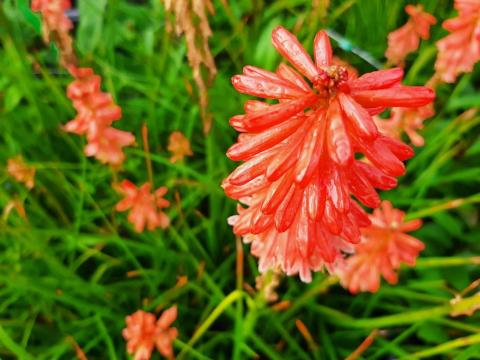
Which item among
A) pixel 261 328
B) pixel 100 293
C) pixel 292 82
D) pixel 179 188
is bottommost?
pixel 261 328

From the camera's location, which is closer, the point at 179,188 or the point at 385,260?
the point at 385,260

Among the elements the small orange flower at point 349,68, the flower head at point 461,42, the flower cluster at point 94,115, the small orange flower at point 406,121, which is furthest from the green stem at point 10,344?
the flower head at point 461,42

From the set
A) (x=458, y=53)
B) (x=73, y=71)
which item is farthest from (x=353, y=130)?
(x=73, y=71)

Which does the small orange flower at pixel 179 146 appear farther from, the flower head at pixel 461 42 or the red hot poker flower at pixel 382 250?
the flower head at pixel 461 42

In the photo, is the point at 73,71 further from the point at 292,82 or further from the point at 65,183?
the point at 292,82

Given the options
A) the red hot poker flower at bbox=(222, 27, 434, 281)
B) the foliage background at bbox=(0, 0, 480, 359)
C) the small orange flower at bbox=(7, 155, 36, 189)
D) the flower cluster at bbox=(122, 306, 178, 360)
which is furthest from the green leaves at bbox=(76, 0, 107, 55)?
the red hot poker flower at bbox=(222, 27, 434, 281)

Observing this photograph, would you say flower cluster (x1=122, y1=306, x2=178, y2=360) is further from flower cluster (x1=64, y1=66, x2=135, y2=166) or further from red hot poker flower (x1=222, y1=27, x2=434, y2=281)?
red hot poker flower (x1=222, y1=27, x2=434, y2=281)
